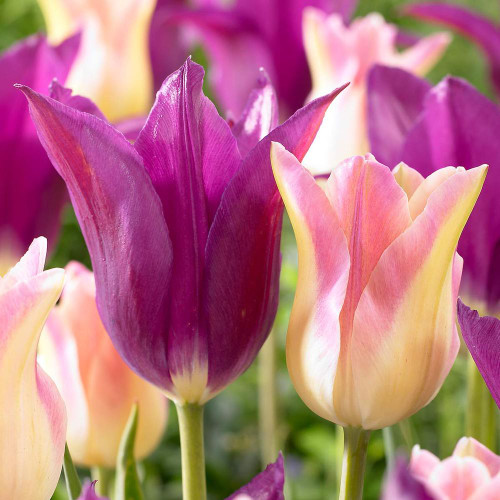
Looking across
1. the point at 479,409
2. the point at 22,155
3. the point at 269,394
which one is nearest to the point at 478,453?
the point at 479,409

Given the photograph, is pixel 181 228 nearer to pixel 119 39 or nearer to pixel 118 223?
pixel 118 223

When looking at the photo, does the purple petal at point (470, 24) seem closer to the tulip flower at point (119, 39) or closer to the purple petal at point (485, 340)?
the tulip flower at point (119, 39)

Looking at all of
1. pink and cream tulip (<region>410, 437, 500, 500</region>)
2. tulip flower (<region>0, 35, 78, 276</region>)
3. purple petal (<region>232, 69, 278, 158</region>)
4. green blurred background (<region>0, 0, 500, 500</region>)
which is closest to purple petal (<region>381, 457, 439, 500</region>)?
pink and cream tulip (<region>410, 437, 500, 500</region>)

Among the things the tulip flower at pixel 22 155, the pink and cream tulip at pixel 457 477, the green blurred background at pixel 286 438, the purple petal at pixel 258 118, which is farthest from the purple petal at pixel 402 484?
the green blurred background at pixel 286 438

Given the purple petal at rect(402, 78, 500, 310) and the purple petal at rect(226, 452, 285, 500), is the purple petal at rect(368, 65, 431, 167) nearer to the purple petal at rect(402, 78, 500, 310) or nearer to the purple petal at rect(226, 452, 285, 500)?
the purple petal at rect(402, 78, 500, 310)

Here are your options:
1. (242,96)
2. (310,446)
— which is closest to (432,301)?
(242,96)
